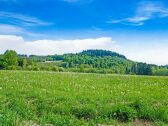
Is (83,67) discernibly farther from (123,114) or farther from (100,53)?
(123,114)

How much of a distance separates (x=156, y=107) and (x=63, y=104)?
4076mm

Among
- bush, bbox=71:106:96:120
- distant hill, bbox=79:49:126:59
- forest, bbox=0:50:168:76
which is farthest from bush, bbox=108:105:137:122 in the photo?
distant hill, bbox=79:49:126:59

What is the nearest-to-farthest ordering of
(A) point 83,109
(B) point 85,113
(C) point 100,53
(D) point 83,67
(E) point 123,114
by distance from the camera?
(E) point 123,114, (B) point 85,113, (A) point 83,109, (D) point 83,67, (C) point 100,53

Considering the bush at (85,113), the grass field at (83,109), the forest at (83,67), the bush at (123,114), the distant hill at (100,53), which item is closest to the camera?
the grass field at (83,109)

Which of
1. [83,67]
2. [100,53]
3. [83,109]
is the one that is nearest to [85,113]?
[83,109]

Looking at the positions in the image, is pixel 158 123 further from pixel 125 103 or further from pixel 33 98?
pixel 33 98

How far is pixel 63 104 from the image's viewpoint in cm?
1734

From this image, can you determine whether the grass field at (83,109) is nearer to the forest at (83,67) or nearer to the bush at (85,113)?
the bush at (85,113)

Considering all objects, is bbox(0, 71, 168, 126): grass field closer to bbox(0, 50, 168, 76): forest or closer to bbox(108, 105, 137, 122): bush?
bbox(108, 105, 137, 122): bush

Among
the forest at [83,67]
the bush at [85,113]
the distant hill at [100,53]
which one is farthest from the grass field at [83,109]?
the distant hill at [100,53]

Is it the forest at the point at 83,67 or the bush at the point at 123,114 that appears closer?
the bush at the point at 123,114

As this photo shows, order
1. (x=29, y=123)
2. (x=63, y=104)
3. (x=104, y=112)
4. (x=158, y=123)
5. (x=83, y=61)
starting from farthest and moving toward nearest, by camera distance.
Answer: (x=83, y=61)
(x=63, y=104)
(x=104, y=112)
(x=158, y=123)
(x=29, y=123)

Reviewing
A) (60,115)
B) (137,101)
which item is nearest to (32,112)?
(60,115)

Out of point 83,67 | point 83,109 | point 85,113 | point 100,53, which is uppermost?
point 100,53
